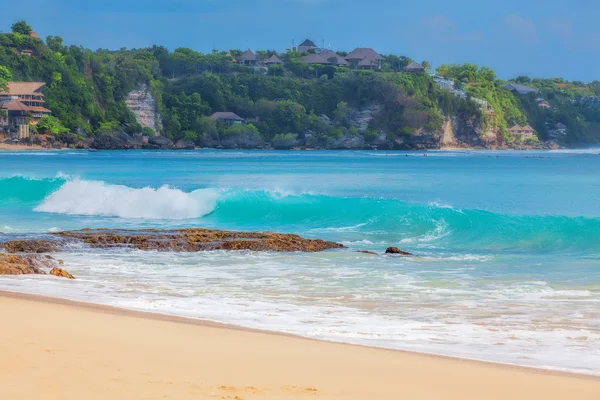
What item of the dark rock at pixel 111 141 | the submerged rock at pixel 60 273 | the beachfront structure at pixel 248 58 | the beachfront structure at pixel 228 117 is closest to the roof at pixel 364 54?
the beachfront structure at pixel 248 58

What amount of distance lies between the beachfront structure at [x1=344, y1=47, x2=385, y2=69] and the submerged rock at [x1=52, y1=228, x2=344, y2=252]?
142m

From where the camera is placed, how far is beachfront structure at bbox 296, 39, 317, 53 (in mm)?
178875

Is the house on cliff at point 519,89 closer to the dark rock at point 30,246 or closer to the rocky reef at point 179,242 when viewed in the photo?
the rocky reef at point 179,242

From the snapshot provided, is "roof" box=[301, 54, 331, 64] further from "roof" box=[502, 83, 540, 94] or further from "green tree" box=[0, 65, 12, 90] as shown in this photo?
"green tree" box=[0, 65, 12, 90]

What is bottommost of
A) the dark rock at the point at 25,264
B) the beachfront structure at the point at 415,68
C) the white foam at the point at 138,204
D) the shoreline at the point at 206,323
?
the white foam at the point at 138,204

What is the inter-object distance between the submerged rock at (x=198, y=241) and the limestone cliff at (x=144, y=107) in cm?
10439

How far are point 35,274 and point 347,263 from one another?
16.2 ft

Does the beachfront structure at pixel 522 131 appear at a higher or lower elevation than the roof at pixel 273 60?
lower

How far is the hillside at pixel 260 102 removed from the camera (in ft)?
370

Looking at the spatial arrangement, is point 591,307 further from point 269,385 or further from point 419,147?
point 419,147

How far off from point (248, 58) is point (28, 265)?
484 feet

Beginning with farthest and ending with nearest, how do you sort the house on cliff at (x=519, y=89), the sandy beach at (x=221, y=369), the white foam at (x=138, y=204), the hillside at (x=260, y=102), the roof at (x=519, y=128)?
1. the house on cliff at (x=519, y=89)
2. the roof at (x=519, y=128)
3. the hillside at (x=260, y=102)
4. the white foam at (x=138, y=204)
5. the sandy beach at (x=221, y=369)

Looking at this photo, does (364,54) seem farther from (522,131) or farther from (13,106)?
(13,106)

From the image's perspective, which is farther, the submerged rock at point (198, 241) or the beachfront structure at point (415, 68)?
the beachfront structure at point (415, 68)
